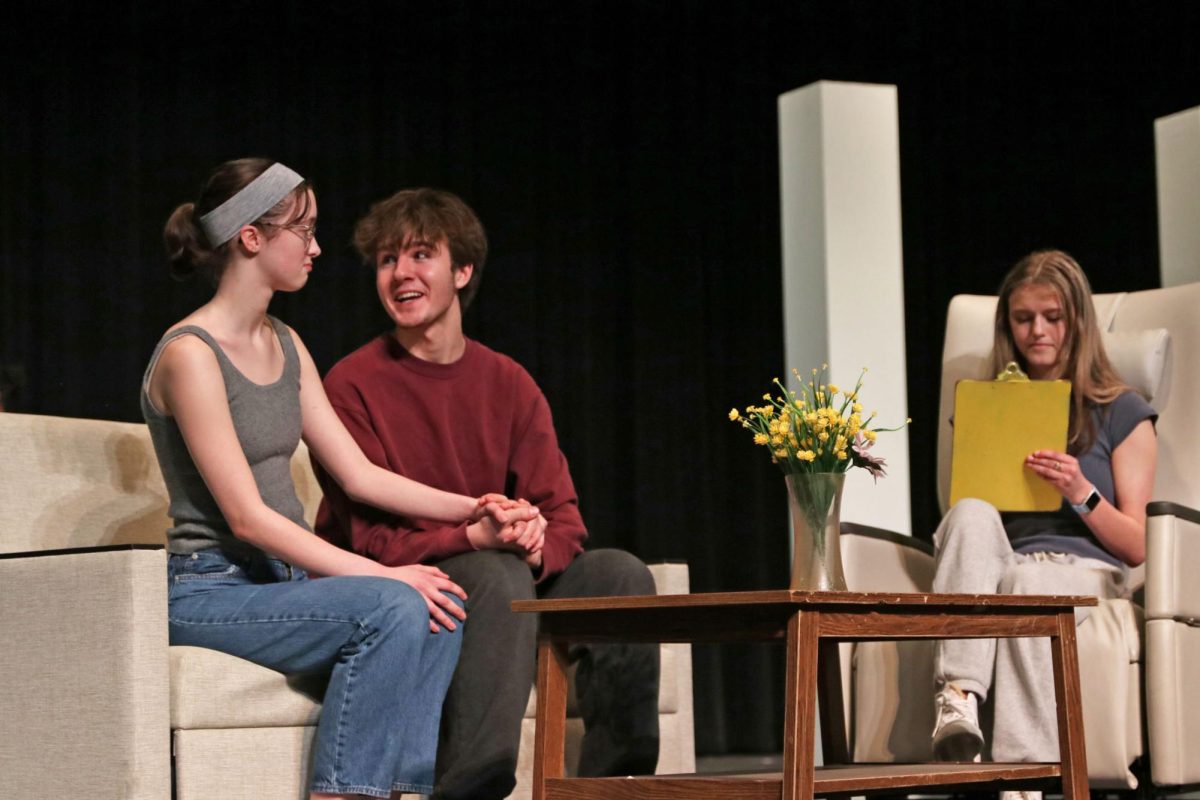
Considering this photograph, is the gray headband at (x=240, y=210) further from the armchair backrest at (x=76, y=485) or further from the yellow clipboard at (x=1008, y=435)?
the yellow clipboard at (x=1008, y=435)

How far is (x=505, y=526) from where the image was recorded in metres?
2.52

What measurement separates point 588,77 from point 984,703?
3.14 meters

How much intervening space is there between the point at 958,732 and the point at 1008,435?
632mm

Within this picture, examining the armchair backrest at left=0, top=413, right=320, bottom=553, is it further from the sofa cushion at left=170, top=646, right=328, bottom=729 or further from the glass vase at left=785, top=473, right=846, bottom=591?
the glass vase at left=785, top=473, right=846, bottom=591

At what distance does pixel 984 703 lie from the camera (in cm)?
282

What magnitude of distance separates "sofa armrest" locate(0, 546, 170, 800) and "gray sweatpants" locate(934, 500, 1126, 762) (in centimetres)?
134

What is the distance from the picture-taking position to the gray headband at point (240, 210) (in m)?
2.44

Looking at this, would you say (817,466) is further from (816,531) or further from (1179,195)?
(1179,195)

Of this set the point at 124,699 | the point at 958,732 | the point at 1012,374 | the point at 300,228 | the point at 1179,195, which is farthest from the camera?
the point at 1179,195

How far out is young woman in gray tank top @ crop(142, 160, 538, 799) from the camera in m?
2.23

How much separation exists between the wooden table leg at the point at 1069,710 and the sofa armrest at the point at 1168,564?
0.60 metres

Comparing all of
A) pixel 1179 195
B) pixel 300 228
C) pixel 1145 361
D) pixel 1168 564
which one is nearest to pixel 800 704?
pixel 300 228

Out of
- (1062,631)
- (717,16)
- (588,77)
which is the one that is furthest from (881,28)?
(1062,631)

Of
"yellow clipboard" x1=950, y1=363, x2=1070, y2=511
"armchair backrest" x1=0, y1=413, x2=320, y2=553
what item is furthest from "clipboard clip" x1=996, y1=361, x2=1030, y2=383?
"armchair backrest" x1=0, y1=413, x2=320, y2=553
